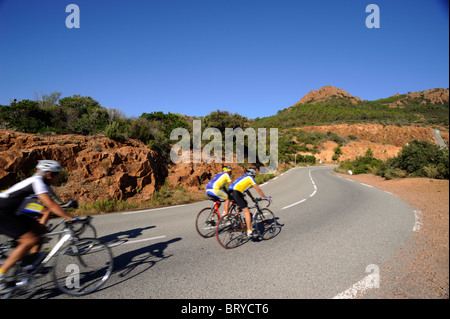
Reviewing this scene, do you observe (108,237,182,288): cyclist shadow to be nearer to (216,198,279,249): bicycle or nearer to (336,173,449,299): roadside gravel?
(216,198,279,249): bicycle

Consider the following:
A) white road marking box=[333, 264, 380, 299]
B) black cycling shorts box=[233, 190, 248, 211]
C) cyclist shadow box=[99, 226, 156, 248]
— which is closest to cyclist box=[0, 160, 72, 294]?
cyclist shadow box=[99, 226, 156, 248]

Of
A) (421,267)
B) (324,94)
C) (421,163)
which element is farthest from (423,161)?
(324,94)

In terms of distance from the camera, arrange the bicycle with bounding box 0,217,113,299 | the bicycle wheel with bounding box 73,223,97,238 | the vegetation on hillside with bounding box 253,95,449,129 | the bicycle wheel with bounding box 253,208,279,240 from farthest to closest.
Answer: the vegetation on hillside with bounding box 253,95,449,129
the bicycle wheel with bounding box 253,208,279,240
the bicycle wheel with bounding box 73,223,97,238
the bicycle with bounding box 0,217,113,299

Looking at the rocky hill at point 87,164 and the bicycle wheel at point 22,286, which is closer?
the bicycle wheel at point 22,286

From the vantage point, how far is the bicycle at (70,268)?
258 centimetres

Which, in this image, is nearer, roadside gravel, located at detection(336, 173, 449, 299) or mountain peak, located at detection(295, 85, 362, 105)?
roadside gravel, located at detection(336, 173, 449, 299)

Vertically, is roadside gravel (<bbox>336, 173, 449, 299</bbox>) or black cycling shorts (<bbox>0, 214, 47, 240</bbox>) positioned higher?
black cycling shorts (<bbox>0, 214, 47, 240</bbox>)

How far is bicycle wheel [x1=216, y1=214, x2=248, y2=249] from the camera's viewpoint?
431 cm

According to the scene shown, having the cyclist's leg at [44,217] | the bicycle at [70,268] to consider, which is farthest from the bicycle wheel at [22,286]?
the cyclist's leg at [44,217]

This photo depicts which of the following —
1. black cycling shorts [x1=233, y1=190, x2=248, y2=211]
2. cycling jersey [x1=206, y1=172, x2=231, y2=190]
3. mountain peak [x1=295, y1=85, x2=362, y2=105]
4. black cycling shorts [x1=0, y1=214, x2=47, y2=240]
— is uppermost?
mountain peak [x1=295, y1=85, x2=362, y2=105]

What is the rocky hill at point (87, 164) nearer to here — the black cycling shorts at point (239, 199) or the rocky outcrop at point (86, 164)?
the rocky outcrop at point (86, 164)

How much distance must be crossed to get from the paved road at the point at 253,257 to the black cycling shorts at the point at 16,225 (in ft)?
2.96

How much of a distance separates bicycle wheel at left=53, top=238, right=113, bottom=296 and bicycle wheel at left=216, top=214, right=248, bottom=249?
7.13 feet
